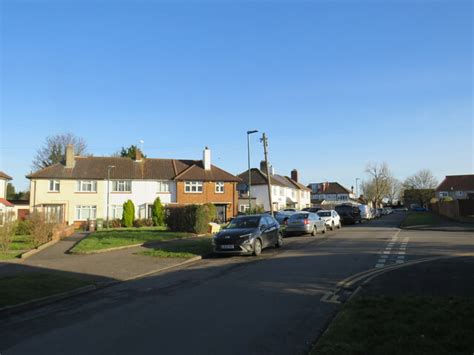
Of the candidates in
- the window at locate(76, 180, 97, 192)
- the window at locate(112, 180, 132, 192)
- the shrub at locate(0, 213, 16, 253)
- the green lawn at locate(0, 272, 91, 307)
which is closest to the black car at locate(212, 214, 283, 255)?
the green lawn at locate(0, 272, 91, 307)

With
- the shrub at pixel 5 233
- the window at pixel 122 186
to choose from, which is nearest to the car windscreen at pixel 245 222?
the shrub at pixel 5 233

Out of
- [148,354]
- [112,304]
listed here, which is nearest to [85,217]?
[112,304]

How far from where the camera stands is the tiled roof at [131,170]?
154 ft

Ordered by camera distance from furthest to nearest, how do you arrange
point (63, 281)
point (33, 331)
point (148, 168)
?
point (148, 168), point (63, 281), point (33, 331)

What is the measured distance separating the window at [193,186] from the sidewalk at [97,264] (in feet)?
104

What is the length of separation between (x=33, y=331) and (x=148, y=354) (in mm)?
2642

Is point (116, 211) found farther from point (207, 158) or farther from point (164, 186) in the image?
point (207, 158)

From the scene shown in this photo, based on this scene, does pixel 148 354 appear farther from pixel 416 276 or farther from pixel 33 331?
pixel 416 276

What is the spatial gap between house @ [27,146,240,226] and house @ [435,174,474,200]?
64.1m

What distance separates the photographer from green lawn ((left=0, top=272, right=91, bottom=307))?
916 centimetres

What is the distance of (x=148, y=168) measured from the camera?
51.3m

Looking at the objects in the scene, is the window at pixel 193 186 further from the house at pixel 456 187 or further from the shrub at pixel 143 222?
the house at pixel 456 187

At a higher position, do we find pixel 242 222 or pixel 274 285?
pixel 242 222

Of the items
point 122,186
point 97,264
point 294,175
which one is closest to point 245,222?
point 97,264
